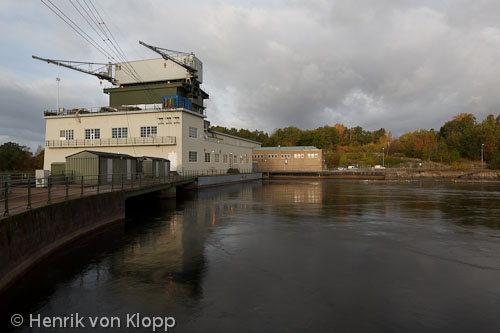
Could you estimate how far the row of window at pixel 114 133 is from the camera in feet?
137

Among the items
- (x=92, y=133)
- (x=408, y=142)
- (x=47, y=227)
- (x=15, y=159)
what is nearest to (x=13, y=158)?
(x=15, y=159)

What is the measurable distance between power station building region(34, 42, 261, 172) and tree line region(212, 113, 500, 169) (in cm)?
6924

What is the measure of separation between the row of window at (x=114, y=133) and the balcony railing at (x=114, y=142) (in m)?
0.68

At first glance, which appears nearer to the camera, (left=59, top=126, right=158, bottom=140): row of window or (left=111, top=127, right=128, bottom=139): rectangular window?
(left=59, top=126, right=158, bottom=140): row of window


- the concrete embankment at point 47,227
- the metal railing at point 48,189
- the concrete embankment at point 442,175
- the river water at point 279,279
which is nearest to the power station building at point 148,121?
Answer: the metal railing at point 48,189

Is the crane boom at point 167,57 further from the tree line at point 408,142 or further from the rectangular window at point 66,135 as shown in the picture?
the tree line at point 408,142

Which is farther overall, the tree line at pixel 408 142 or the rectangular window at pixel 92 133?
the tree line at pixel 408 142

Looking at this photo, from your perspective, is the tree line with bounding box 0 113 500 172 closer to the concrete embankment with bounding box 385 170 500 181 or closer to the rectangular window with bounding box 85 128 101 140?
the concrete embankment with bounding box 385 170 500 181

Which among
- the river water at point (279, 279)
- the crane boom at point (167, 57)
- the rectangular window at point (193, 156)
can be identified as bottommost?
the river water at point (279, 279)

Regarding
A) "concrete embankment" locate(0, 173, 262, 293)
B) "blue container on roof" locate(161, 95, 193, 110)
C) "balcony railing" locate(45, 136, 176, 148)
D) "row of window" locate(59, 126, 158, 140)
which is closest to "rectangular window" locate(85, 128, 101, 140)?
"row of window" locate(59, 126, 158, 140)

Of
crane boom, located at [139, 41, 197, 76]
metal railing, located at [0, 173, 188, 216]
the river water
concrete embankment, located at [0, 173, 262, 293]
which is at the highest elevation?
crane boom, located at [139, 41, 197, 76]

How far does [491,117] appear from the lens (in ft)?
391

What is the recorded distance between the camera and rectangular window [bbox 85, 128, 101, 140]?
43812 mm

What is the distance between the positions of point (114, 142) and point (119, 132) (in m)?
1.66
